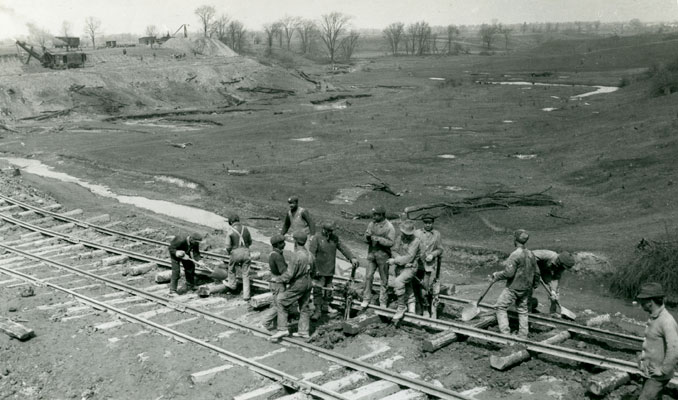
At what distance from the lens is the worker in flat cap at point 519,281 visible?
9156mm

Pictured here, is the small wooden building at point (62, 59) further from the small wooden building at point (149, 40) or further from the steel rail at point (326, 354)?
the steel rail at point (326, 354)

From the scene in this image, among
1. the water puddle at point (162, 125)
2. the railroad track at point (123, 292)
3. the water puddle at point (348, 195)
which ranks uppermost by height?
the water puddle at point (162, 125)

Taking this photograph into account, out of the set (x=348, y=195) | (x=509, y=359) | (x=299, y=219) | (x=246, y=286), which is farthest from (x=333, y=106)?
(x=509, y=359)

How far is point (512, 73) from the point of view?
245 feet

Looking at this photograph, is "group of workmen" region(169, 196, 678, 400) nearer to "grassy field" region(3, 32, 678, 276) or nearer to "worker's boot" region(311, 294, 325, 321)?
"worker's boot" region(311, 294, 325, 321)

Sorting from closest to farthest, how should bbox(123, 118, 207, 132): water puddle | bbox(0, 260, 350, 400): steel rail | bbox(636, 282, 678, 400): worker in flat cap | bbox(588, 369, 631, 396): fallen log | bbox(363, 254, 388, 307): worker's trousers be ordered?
bbox(636, 282, 678, 400): worker in flat cap, bbox(588, 369, 631, 396): fallen log, bbox(0, 260, 350, 400): steel rail, bbox(363, 254, 388, 307): worker's trousers, bbox(123, 118, 207, 132): water puddle

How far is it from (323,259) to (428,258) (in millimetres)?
1838

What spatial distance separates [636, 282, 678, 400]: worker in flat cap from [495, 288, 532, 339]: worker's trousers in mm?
2678

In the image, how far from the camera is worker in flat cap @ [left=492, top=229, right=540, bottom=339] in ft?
30.0

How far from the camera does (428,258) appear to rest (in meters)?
10.1

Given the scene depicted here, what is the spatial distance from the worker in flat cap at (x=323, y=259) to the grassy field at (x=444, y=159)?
272 inches

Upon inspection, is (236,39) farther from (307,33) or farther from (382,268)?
(382,268)

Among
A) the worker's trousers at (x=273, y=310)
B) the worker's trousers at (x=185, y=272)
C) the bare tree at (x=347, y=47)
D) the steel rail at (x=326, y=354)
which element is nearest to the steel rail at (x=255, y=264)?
the worker's trousers at (x=185, y=272)

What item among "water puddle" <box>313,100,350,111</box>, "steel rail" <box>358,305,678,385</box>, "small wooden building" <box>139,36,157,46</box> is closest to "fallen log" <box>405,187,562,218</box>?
"steel rail" <box>358,305,678,385</box>
